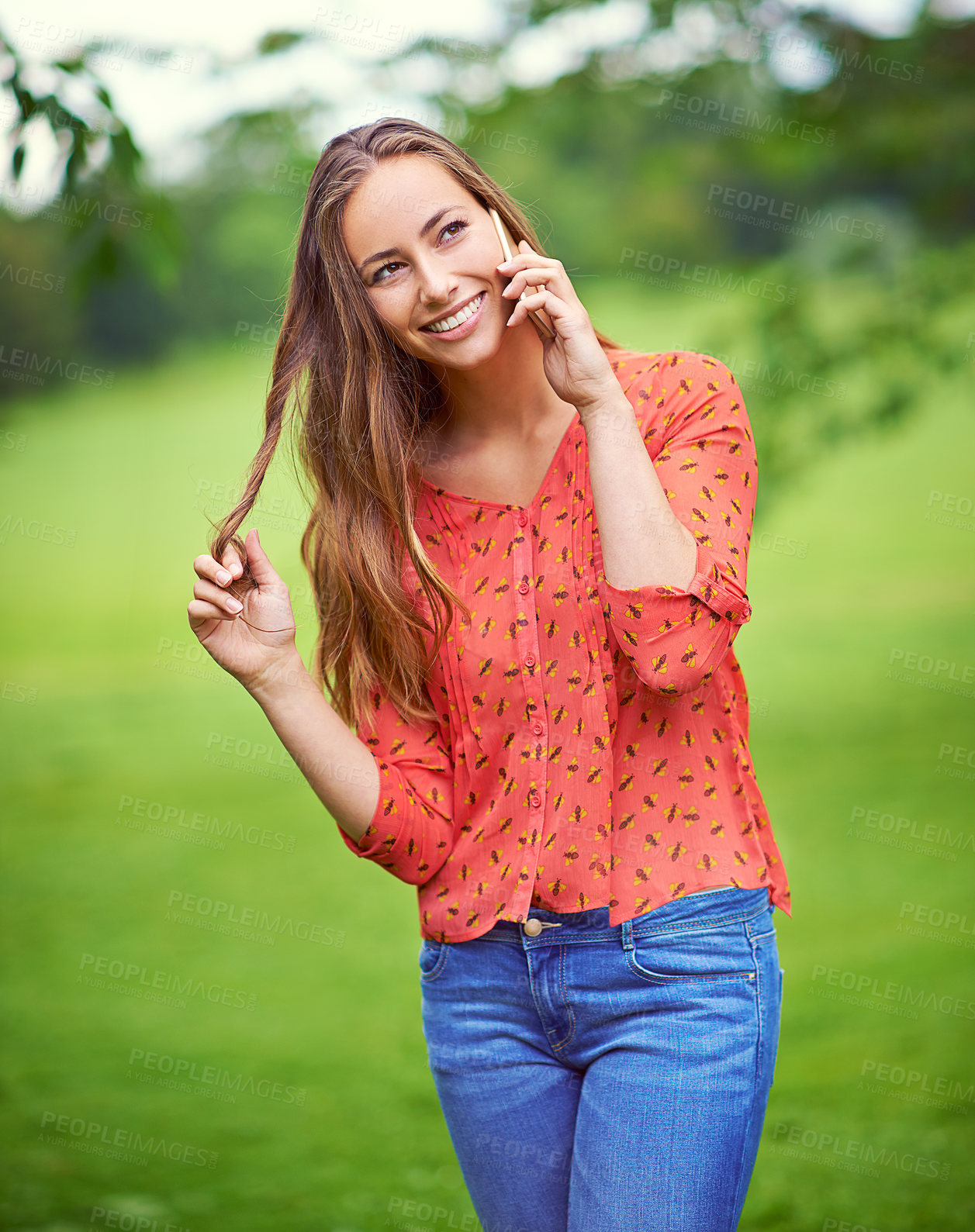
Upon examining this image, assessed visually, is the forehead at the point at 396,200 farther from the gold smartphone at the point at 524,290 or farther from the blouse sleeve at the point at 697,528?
the blouse sleeve at the point at 697,528

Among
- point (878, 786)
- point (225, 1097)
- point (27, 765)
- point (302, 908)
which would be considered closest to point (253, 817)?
point (302, 908)

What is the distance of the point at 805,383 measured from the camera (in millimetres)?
4707

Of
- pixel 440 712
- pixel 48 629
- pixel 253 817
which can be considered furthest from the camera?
pixel 48 629

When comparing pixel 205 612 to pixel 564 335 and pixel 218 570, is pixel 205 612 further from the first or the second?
pixel 564 335

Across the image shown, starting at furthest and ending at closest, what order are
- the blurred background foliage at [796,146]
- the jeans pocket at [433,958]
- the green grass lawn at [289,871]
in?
1. the blurred background foliage at [796,146]
2. the green grass lawn at [289,871]
3. the jeans pocket at [433,958]

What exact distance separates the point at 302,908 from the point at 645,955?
4526mm

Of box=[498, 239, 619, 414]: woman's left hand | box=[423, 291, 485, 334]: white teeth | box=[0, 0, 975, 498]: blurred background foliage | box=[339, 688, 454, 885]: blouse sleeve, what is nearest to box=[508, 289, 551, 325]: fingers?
box=[498, 239, 619, 414]: woman's left hand

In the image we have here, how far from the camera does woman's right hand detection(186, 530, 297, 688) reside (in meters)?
1.61

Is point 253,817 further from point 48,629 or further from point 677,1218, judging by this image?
point 677,1218

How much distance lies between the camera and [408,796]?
1685 mm

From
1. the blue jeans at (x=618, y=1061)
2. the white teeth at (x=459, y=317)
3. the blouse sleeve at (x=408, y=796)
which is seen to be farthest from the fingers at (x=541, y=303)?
the blue jeans at (x=618, y=1061)

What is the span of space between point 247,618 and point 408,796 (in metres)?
0.32

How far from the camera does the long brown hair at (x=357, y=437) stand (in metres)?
1.67

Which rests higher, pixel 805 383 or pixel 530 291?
pixel 805 383
